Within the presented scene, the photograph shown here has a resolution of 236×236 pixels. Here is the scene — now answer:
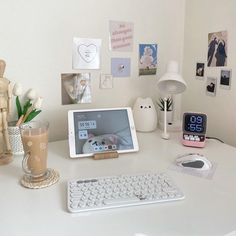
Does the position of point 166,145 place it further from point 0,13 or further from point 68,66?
point 0,13

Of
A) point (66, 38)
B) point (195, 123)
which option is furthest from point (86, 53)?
point (195, 123)

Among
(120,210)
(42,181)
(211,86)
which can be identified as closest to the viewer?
(120,210)

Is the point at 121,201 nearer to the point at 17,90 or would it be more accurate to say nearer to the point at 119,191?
the point at 119,191

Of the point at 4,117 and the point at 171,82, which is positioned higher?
the point at 171,82

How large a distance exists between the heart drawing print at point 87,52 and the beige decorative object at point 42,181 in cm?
57

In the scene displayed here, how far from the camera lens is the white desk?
1.87 ft

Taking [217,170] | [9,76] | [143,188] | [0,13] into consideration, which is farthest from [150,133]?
[0,13]

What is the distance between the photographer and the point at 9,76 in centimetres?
105

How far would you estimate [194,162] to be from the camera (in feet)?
2.89

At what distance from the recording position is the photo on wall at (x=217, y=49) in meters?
1.16

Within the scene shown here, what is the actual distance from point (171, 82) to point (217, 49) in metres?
0.27

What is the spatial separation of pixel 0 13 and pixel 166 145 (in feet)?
2.76

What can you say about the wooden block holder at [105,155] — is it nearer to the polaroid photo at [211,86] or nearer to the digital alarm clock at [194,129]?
the digital alarm clock at [194,129]

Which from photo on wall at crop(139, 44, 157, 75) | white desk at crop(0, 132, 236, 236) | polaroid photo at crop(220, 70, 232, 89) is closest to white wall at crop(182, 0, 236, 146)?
polaroid photo at crop(220, 70, 232, 89)
